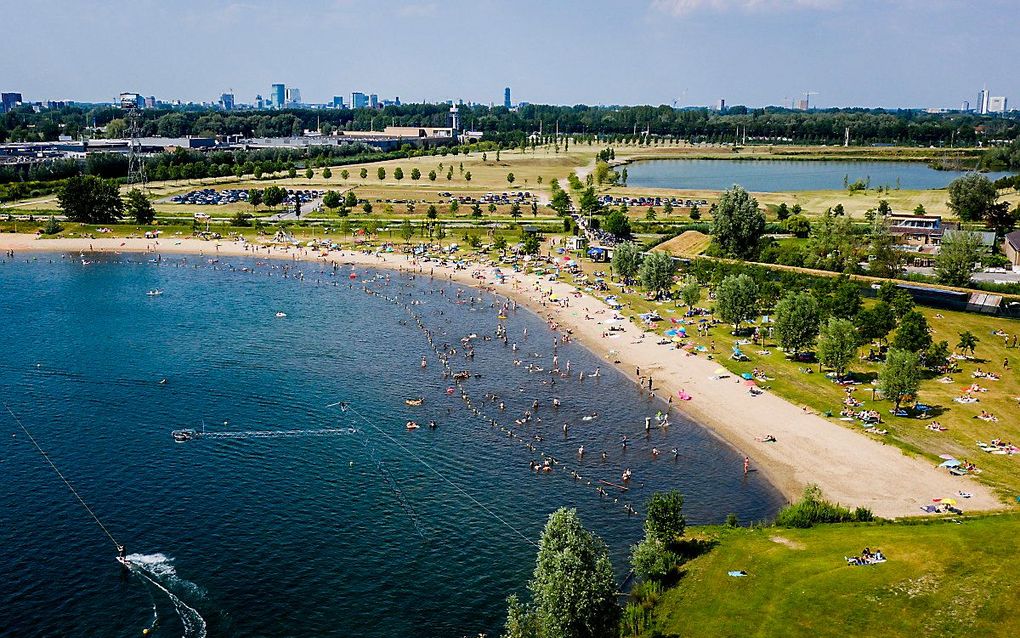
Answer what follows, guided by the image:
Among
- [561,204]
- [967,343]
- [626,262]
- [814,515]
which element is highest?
[561,204]

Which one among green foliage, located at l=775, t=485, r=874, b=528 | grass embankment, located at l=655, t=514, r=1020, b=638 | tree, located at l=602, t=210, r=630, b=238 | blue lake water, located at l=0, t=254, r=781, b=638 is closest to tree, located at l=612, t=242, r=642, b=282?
blue lake water, located at l=0, t=254, r=781, b=638

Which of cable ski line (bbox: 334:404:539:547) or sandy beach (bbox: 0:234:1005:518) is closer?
cable ski line (bbox: 334:404:539:547)

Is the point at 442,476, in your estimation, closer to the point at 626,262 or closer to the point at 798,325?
the point at 798,325

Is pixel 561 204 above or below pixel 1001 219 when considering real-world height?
above

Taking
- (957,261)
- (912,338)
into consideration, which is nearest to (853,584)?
(912,338)

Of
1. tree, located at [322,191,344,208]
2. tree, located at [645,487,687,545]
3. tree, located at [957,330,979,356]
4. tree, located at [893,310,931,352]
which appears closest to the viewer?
tree, located at [645,487,687,545]

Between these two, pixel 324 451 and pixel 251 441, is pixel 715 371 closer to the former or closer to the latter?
pixel 324 451

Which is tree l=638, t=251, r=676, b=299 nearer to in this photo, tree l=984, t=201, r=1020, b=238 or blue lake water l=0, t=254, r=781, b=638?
blue lake water l=0, t=254, r=781, b=638
